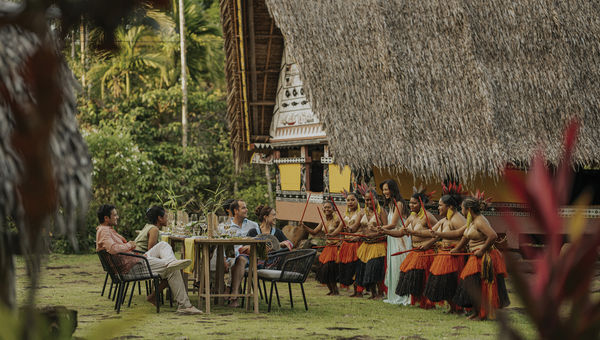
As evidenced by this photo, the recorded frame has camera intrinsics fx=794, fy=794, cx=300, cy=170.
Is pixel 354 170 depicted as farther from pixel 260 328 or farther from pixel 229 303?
pixel 260 328

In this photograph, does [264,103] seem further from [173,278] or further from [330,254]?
[173,278]

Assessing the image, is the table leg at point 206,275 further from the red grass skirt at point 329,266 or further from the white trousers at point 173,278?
the red grass skirt at point 329,266

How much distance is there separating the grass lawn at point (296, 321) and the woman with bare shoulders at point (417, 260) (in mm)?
232

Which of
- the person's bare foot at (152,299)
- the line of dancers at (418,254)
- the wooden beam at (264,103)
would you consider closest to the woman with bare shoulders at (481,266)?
the line of dancers at (418,254)

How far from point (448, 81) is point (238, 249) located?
5.19 meters

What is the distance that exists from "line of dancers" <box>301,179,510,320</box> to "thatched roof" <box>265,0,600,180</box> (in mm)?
1699

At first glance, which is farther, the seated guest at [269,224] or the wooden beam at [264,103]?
the wooden beam at [264,103]

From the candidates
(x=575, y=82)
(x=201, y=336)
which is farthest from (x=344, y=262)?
(x=575, y=82)

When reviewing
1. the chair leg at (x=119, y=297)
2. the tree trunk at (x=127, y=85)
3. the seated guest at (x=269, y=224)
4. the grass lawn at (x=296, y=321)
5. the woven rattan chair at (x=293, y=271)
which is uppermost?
the tree trunk at (x=127, y=85)

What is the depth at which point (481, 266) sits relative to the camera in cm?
889

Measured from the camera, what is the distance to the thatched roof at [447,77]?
42.1 feet

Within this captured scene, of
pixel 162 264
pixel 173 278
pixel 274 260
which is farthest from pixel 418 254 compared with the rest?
pixel 162 264

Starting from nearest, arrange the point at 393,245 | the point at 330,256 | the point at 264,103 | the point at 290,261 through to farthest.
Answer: the point at 290,261 → the point at 393,245 → the point at 330,256 → the point at 264,103

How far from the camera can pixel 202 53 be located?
81.7 ft
